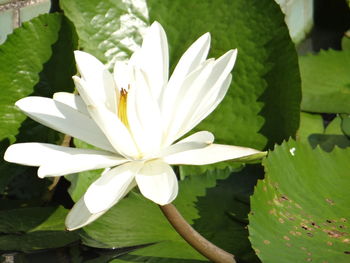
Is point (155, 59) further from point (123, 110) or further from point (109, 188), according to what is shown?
point (109, 188)

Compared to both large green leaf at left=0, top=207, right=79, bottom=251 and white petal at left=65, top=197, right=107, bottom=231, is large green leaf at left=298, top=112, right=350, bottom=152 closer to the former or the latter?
large green leaf at left=0, top=207, right=79, bottom=251

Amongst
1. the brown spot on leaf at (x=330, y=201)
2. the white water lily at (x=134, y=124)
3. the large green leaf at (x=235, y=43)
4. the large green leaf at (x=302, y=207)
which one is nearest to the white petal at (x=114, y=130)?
the white water lily at (x=134, y=124)

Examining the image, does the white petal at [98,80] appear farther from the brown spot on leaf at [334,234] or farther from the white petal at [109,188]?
the brown spot on leaf at [334,234]

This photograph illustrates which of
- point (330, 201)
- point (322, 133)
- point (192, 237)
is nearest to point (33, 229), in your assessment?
point (192, 237)

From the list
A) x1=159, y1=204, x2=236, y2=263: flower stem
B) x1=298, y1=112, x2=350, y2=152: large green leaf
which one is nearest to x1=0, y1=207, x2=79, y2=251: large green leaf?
x1=159, y1=204, x2=236, y2=263: flower stem

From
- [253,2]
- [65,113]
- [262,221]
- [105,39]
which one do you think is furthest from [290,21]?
[65,113]

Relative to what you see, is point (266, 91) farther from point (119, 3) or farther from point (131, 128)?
point (131, 128)

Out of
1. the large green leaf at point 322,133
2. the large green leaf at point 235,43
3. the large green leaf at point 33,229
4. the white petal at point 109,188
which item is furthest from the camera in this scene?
the large green leaf at point 322,133
